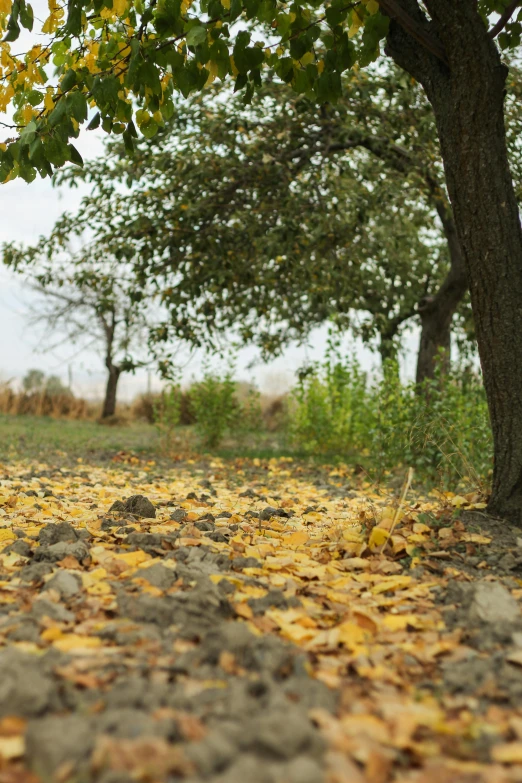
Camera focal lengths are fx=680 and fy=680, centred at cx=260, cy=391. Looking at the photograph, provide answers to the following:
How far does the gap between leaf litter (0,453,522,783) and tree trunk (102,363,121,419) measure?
16724 millimetres

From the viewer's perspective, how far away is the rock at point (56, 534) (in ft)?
11.1

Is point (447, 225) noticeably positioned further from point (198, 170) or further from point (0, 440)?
point (0, 440)

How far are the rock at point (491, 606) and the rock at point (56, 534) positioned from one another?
6.40ft

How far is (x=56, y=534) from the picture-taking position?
344cm

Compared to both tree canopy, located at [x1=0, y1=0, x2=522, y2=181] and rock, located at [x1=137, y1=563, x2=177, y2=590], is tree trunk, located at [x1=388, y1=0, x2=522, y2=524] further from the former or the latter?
rock, located at [x1=137, y1=563, x2=177, y2=590]

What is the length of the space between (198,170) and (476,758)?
22.9 feet

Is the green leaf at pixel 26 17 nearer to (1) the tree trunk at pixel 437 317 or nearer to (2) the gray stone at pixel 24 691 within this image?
(2) the gray stone at pixel 24 691

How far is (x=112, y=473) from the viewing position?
746cm

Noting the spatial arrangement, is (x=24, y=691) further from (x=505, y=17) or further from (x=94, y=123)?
(x=505, y=17)

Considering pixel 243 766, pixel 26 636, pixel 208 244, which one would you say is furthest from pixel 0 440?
pixel 243 766

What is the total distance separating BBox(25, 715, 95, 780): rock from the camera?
1518 mm

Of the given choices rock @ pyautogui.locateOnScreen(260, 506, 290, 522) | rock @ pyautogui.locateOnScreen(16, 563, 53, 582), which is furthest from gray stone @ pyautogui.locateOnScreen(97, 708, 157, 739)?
rock @ pyautogui.locateOnScreen(260, 506, 290, 522)

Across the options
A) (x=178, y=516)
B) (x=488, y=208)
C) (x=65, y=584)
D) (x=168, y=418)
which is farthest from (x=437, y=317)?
(x=65, y=584)

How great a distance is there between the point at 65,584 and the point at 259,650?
962 mm
